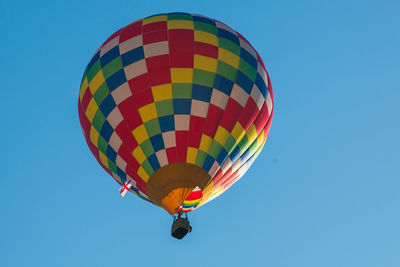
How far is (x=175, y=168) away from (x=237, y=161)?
1595mm

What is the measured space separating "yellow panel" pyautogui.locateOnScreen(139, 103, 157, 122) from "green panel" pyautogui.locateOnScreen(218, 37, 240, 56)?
2.21 meters

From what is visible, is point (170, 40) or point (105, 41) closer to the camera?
point (170, 40)

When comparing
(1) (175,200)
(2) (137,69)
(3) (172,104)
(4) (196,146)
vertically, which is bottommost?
(1) (175,200)

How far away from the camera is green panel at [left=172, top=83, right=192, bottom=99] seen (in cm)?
1248

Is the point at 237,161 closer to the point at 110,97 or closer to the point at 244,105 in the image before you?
the point at 244,105

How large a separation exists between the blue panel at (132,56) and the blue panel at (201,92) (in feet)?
4.61

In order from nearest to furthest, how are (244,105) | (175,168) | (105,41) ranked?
1. (175,168)
2. (244,105)
3. (105,41)

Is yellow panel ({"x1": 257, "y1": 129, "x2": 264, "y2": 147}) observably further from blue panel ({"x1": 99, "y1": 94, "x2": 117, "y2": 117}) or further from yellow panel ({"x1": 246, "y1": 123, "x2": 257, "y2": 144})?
blue panel ({"x1": 99, "y1": 94, "x2": 117, "y2": 117})

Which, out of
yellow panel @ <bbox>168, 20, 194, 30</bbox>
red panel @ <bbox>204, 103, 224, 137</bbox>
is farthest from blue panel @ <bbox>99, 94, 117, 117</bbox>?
yellow panel @ <bbox>168, 20, 194, 30</bbox>

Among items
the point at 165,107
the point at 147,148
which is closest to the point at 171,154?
the point at 147,148

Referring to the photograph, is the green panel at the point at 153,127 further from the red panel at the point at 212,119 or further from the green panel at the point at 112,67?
the green panel at the point at 112,67

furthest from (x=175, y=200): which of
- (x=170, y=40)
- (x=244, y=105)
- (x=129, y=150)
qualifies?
(x=170, y=40)

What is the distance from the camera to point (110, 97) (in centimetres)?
1287

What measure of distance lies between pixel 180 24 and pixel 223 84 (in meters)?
1.86
